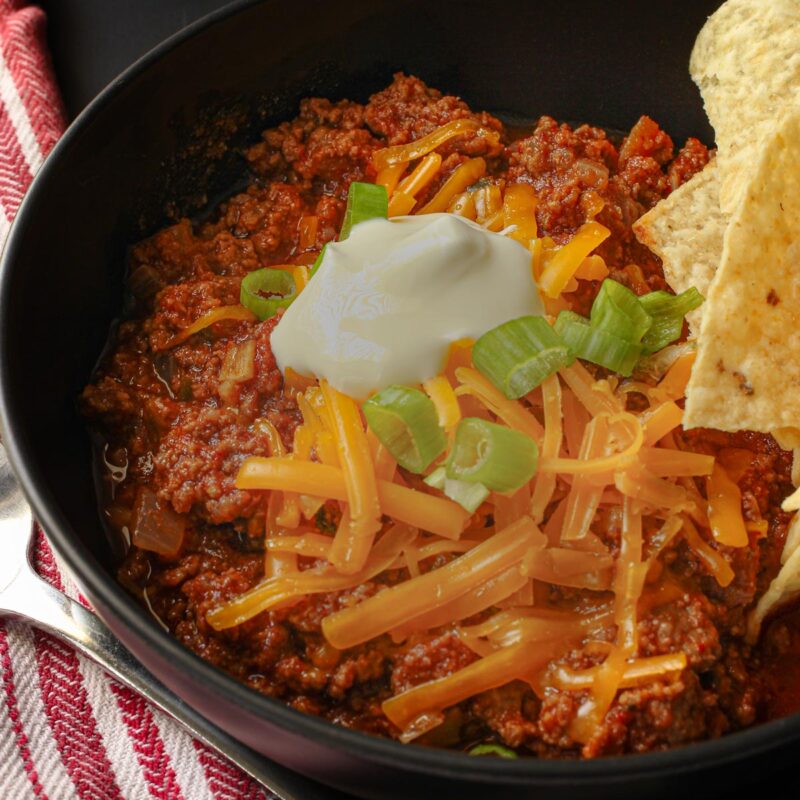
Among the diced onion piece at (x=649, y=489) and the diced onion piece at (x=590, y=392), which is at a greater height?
the diced onion piece at (x=590, y=392)

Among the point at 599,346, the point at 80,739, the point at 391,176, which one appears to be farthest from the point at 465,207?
the point at 80,739

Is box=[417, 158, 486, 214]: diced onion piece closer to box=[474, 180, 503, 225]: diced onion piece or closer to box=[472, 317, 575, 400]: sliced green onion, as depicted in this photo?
box=[474, 180, 503, 225]: diced onion piece

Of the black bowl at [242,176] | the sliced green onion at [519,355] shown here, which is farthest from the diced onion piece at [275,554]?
the sliced green onion at [519,355]

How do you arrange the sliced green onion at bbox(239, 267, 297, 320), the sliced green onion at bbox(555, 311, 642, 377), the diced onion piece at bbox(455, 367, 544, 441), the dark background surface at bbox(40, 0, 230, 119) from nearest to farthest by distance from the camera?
the diced onion piece at bbox(455, 367, 544, 441), the sliced green onion at bbox(555, 311, 642, 377), the sliced green onion at bbox(239, 267, 297, 320), the dark background surface at bbox(40, 0, 230, 119)

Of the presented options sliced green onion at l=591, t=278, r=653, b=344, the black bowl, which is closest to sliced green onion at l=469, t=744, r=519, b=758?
the black bowl

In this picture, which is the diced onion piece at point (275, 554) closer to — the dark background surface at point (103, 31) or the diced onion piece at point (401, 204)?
the diced onion piece at point (401, 204)

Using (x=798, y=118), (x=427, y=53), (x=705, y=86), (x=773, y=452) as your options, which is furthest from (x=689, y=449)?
(x=427, y=53)

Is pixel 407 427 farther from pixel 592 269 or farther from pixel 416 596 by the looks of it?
pixel 592 269
